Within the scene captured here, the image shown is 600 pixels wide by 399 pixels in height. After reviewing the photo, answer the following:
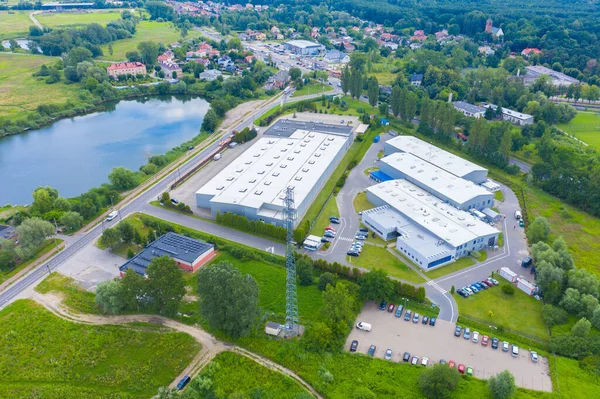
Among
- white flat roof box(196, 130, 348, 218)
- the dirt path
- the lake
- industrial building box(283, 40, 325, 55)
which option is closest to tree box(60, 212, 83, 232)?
the dirt path

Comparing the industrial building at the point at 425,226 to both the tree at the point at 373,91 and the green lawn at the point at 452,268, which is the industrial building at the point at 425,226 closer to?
the green lawn at the point at 452,268

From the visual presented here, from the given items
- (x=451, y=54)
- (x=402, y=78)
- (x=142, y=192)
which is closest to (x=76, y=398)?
(x=142, y=192)

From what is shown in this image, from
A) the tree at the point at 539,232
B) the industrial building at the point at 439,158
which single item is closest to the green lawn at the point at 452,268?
the tree at the point at 539,232

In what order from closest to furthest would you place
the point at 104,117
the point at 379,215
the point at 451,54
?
the point at 379,215 → the point at 104,117 → the point at 451,54

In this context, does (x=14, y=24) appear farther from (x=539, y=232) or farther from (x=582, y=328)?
(x=582, y=328)

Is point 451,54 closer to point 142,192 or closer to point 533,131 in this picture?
point 533,131

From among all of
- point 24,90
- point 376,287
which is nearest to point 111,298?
point 376,287
